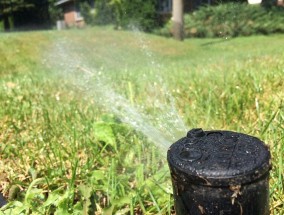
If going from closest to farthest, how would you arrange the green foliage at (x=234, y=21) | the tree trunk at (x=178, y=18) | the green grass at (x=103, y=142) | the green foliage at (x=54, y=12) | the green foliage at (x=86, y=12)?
the green grass at (x=103, y=142) → the tree trunk at (x=178, y=18) → the green foliage at (x=234, y=21) → the green foliage at (x=86, y=12) → the green foliage at (x=54, y=12)

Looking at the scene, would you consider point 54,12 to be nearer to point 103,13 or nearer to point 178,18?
point 103,13

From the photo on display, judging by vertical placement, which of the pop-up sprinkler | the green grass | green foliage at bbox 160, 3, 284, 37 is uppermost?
the pop-up sprinkler

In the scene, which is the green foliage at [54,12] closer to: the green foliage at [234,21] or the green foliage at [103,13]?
the green foliage at [103,13]

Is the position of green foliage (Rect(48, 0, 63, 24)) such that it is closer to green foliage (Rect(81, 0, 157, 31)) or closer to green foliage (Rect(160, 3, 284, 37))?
green foliage (Rect(81, 0, 157, 31))

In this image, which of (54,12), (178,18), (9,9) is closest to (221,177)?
(178,18)

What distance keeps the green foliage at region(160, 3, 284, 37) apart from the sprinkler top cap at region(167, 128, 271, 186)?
24429 mm

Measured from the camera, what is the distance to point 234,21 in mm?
28500

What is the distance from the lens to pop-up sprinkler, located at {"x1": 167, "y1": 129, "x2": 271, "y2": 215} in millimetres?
1075

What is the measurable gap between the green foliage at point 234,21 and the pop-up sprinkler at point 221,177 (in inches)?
964

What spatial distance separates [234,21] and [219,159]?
2904 centimetres

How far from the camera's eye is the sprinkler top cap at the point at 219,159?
1.07 meters

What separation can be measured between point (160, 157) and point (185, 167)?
0.99 meters

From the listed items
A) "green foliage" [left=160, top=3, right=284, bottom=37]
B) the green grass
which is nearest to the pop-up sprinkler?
the green grass

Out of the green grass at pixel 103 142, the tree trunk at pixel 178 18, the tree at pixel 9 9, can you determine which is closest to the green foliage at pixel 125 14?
the tree trunk at pixel 178 18
